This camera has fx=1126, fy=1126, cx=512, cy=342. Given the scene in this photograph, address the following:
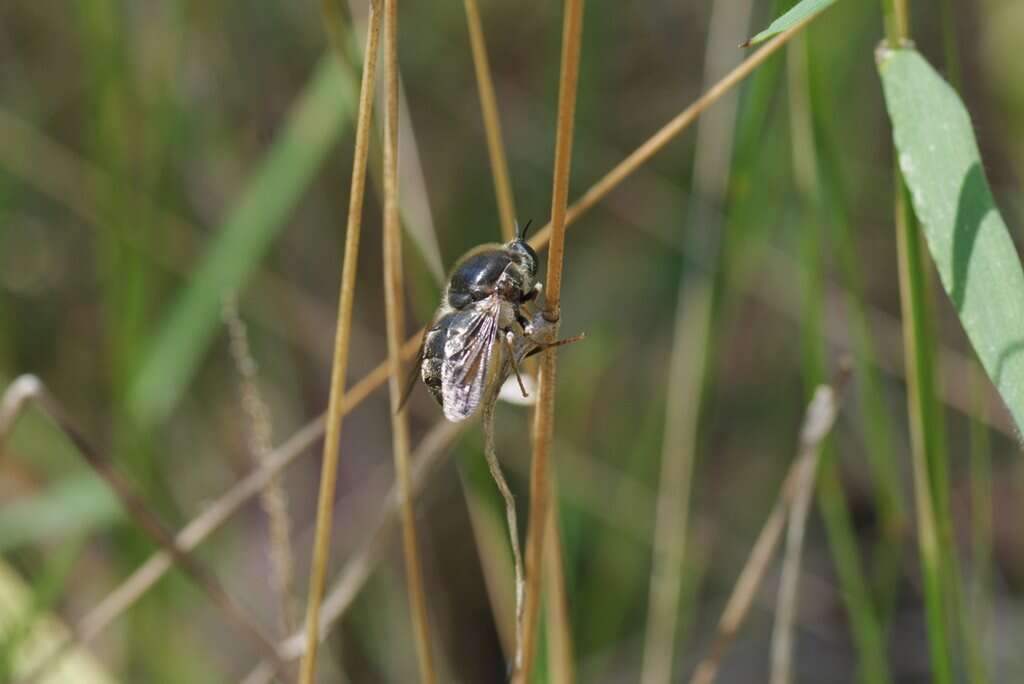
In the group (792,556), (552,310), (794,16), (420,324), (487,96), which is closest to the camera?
(794,16)

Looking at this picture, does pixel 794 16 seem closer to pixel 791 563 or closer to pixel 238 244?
pixel 791 563

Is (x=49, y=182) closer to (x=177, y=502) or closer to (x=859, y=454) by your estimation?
(x=177, y=502)

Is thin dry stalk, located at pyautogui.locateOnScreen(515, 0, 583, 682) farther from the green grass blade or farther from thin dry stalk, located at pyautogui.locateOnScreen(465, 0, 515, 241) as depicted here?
the green grass blade

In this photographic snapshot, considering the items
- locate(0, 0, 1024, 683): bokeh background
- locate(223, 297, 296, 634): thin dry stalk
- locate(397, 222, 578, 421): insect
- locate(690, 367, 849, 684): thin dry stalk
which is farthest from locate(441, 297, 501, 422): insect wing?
locate(0, 0, 1024, 683): bokeh background

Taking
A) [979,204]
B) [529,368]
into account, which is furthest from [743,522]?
[979,204]

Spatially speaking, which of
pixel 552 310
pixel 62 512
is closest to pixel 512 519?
pixel 552 310

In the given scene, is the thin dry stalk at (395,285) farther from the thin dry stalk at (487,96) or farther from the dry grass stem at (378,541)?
the dry grass stem at (378,541)

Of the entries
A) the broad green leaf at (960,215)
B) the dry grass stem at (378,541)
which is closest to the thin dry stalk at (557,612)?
the dry grass stem at (378,541)

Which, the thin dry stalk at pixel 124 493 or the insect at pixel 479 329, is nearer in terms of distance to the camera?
the insect at pixel 479 329
